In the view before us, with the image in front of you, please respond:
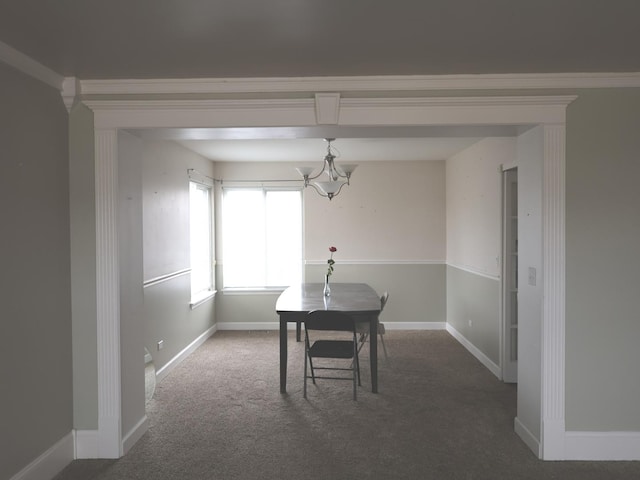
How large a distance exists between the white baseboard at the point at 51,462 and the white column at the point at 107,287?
0.18 metres

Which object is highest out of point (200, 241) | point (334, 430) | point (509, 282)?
point (200, 241)

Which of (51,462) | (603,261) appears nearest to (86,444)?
(51,462)

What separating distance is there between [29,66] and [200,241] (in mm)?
3751

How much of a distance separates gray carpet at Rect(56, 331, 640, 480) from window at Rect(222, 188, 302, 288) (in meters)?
1.93

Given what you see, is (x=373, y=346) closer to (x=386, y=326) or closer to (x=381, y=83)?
(x=381, y=83)

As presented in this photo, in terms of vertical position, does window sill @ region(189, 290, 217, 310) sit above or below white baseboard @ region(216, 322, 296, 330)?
above

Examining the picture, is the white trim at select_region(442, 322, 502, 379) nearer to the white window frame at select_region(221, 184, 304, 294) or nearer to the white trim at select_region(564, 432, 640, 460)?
the white trim at select_region(564, 432, 640, 460)

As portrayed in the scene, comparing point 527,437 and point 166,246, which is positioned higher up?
point 166,246

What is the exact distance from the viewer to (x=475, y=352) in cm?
514

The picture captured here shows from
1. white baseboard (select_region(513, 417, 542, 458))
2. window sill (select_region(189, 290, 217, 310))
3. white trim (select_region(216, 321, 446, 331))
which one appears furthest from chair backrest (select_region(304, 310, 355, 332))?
white trim (select_region(216, 321, 446, 331))

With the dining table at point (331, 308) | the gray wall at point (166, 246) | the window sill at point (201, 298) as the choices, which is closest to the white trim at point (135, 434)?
the gray wall at point (166, 246)

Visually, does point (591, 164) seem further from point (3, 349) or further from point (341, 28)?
point (3, 349)

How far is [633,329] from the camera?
2.80 m

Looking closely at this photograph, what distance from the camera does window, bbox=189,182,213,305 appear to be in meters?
5.72
